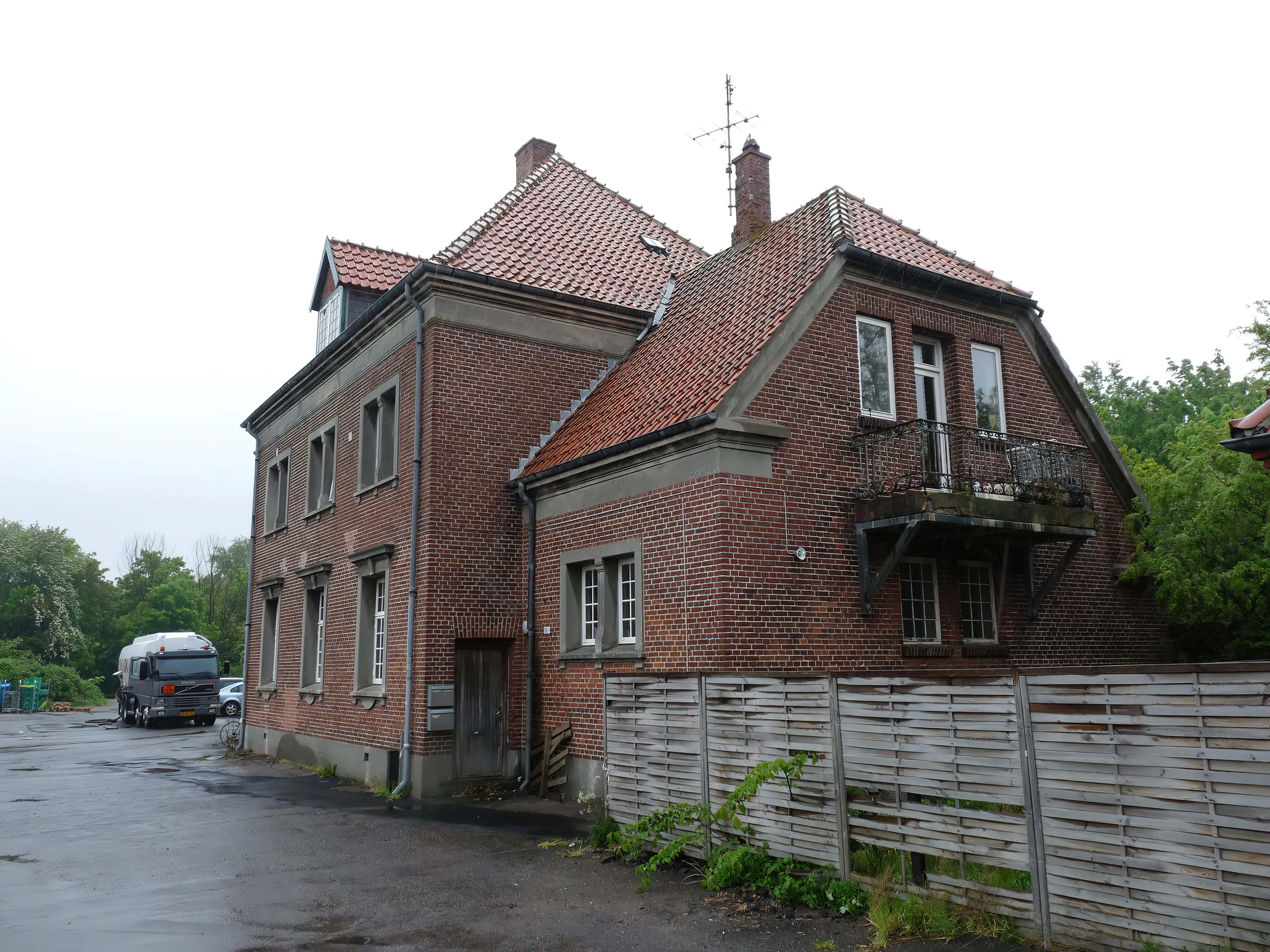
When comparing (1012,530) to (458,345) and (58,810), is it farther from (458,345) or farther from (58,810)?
(58,810)

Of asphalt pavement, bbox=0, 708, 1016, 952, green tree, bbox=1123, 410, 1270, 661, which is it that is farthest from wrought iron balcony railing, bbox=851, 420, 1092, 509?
asphalt pavement, bbox=0, 708, 1016, 952

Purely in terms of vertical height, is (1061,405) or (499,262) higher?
(499,262)

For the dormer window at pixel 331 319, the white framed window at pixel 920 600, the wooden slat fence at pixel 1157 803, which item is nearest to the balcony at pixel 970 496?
the white framed window at pixel 920 600

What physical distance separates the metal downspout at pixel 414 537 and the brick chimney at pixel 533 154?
7377 millimetres

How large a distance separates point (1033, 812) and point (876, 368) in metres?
8.50

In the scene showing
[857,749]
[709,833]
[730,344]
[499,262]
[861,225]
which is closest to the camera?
[857,749]

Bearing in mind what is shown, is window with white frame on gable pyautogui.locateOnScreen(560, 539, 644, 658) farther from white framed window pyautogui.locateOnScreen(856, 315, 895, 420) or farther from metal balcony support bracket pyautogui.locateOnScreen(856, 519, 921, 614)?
white framed window pyautogui.locateOnScreen(856, 315, 895, 420)

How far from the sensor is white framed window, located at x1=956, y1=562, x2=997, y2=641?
47.2ft

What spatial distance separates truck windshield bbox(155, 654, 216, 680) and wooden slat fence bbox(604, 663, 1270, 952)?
31.2m

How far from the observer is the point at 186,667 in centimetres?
3531

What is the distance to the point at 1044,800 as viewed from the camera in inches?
254

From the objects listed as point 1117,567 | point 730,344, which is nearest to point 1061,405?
point 1117,567

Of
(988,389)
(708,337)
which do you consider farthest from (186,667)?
(988,389)

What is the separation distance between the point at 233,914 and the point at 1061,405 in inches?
545
